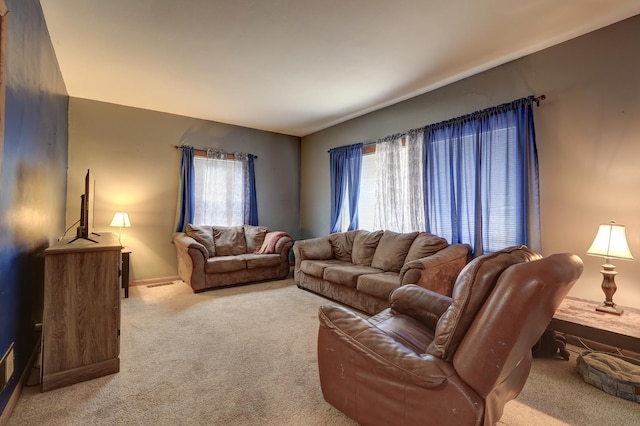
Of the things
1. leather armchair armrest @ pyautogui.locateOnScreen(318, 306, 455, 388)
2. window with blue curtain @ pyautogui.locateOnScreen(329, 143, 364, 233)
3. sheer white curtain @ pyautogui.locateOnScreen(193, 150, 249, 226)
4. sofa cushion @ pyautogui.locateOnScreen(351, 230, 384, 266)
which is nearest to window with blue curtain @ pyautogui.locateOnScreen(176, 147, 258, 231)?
sheer white curtain @ pyautogui.locateOnScreen(193, 150, 249, 226)

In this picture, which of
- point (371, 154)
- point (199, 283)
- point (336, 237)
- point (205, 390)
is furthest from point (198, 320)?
point (371, 154)

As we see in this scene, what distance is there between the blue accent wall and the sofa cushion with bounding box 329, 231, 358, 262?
3369mm

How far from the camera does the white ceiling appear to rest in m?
2.35

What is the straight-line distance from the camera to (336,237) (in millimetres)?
4766

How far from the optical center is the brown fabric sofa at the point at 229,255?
4199 millimetres

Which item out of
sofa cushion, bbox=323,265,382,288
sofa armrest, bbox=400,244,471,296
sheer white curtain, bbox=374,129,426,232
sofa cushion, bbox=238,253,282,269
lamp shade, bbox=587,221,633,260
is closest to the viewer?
lamp shade, bbox=587,221,633,260

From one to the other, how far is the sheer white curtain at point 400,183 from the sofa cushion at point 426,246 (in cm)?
39

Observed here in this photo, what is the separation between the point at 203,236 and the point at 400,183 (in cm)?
312

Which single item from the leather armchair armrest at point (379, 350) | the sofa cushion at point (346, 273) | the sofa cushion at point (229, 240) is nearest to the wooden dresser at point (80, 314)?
the leather armchair armrest at point (379, 350)

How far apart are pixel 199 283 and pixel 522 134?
13.9ft

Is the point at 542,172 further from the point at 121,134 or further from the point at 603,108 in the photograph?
the point at 121,134

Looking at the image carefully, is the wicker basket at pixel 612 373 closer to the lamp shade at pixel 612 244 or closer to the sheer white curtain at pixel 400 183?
the lamp shade at pixel 612 244

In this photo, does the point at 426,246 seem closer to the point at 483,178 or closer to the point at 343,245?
the point at 483,178

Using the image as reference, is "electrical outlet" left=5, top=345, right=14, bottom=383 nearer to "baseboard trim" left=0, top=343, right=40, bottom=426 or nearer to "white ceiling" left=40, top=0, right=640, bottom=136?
"baseboard trim" left=0, top=343, right=40, bottom=426
